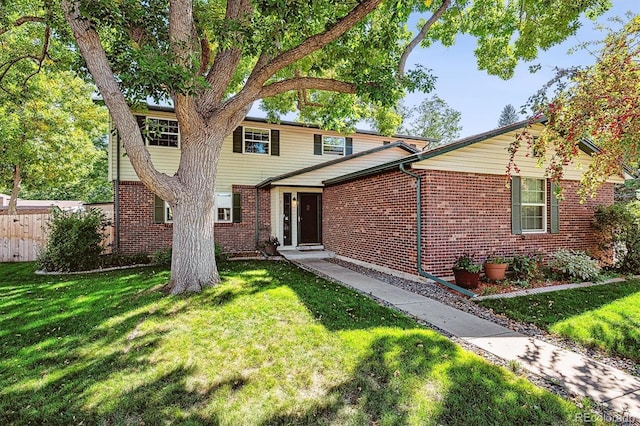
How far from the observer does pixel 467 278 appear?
692 cm

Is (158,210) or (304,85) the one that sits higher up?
(304,85)

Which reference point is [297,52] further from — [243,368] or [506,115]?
[506,115]

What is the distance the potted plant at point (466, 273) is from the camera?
6.86 m

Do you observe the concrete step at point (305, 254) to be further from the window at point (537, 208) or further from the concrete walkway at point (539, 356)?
the window at point (537, 208)

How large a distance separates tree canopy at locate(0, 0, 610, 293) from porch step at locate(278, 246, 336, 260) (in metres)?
5.28

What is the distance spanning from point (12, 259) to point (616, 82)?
17706 mm

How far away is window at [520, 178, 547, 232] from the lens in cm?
873

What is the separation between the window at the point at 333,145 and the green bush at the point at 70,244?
9.28m

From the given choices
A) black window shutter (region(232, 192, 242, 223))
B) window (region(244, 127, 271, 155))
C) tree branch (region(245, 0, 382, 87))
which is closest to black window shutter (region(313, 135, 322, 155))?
window (region(244, 127, 271, 155))

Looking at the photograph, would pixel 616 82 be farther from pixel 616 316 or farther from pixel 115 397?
pixel 115 397

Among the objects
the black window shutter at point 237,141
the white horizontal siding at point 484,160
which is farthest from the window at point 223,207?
the white horizontal siding at point 484,160

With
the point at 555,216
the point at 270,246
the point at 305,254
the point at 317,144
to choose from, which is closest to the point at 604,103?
the point at 555,216

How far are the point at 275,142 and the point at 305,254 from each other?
507 cm

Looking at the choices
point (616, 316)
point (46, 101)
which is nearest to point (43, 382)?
point (616, 316)
